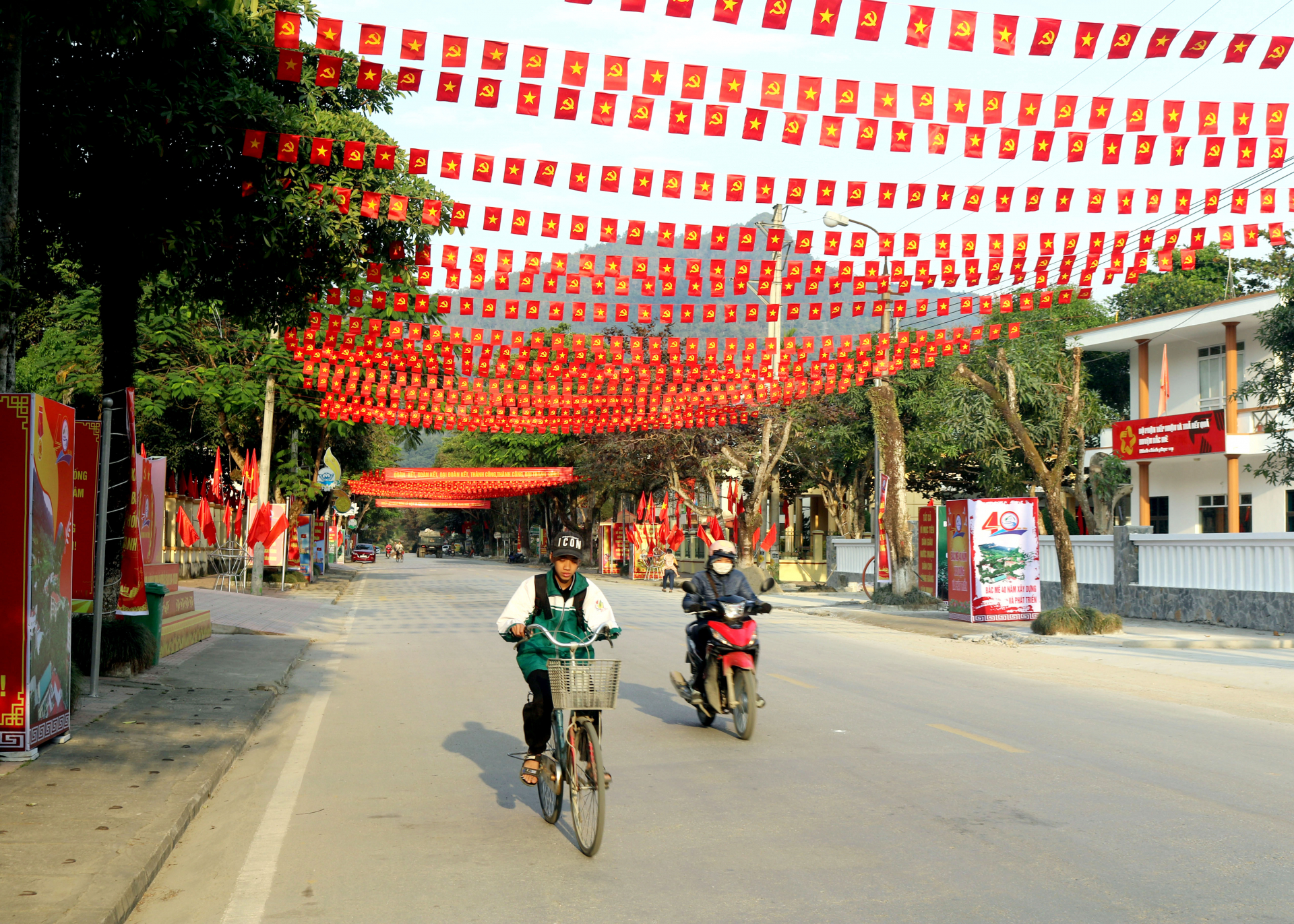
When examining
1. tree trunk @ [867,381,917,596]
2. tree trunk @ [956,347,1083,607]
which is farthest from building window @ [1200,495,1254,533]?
tree trunk @ [956,347,1083,607]

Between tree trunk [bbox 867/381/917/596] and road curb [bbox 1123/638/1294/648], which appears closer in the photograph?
road curb [bbox 1123/638/1294/648]

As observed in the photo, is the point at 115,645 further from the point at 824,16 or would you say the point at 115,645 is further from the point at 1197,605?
the point at 1197,605

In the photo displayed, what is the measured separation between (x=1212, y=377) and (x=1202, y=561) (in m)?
14.2

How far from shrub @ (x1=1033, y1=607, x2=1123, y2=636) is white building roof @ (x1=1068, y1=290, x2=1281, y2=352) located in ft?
32.6

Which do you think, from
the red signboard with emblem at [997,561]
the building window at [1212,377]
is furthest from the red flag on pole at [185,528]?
the building window at [1212,377]

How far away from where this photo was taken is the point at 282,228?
40.4 feet

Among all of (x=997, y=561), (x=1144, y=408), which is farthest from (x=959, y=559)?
(x=1144, y=408)

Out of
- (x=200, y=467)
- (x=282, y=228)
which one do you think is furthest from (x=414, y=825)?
(x=200, y=467)

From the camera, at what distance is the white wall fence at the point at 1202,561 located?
2022cm

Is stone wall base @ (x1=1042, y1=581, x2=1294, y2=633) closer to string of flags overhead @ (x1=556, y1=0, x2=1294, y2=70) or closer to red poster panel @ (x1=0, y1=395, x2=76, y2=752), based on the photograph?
string of flags overhead @ (x1=556, y1=0, x2=1294, y2=70)

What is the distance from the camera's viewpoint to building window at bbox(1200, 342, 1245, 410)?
33.5 m

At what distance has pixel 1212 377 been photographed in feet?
112

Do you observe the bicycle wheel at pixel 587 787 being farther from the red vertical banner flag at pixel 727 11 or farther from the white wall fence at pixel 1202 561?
the white wall fence at pixel 1202 561

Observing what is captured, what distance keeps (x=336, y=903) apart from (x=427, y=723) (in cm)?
537
